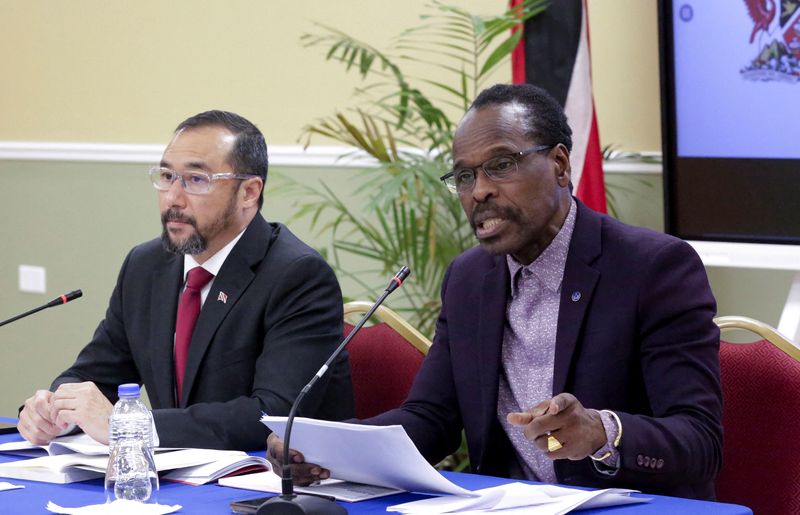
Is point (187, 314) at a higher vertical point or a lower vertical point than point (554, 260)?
lower

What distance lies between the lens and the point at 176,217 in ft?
9.45

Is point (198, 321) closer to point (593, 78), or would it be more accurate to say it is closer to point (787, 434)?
point (787, 434)

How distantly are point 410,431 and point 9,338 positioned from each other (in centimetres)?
393

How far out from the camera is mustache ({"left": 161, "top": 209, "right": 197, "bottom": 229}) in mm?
2861

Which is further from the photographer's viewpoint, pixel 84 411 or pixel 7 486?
pixel 84 411

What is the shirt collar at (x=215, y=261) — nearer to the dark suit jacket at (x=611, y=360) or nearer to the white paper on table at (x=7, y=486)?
the dark suit jacket at (x=611, y=360)

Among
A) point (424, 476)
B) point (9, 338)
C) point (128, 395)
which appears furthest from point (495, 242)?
point (9, 338)

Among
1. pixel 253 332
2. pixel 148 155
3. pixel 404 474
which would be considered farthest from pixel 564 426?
pixel 148 155

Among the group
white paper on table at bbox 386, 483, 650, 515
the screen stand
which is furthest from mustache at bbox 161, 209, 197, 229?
the screen stand

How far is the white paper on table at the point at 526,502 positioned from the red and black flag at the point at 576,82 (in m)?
1.99

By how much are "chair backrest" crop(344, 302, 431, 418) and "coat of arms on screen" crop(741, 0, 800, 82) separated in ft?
4.32

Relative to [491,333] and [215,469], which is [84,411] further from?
[491,333]

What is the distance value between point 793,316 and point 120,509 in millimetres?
2107

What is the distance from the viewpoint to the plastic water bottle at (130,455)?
6.50 ft
